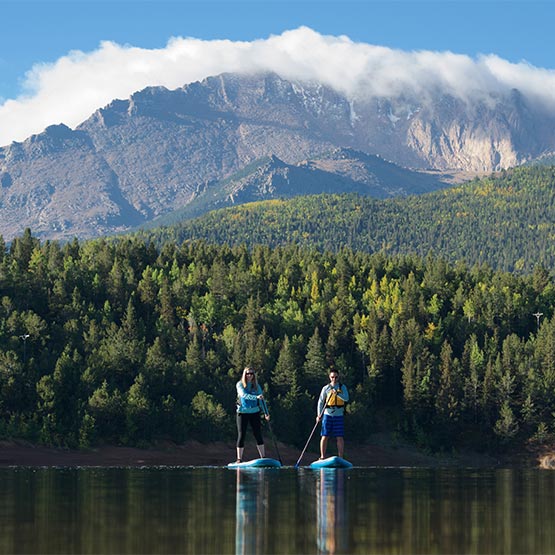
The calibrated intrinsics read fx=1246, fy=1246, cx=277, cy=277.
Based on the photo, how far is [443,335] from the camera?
6718 inches

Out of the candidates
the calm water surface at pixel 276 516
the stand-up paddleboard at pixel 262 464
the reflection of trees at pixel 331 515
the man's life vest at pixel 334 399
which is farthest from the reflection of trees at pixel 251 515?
the stand-up paddleboard at pixel 262 464

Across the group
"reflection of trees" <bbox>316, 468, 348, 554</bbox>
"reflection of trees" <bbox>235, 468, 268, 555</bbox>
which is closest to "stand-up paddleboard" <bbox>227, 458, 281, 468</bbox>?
"reflection of trees" <bbox>316, 468, 348, 554</bbox>

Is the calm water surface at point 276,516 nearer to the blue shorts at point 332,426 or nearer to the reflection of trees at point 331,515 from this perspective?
the reflection of trees at point 331,515

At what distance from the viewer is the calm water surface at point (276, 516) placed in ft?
88.6

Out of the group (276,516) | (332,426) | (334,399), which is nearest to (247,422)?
(332,426)

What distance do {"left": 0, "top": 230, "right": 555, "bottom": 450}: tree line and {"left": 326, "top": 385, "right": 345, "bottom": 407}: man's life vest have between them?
221ft

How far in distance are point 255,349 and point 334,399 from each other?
301 feet

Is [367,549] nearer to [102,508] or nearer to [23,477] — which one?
[102,508]

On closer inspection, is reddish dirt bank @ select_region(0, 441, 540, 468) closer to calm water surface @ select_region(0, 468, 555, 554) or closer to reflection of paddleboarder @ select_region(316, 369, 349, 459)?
reflection of paddleboarder @ select_region(316, 369, 349, 459)

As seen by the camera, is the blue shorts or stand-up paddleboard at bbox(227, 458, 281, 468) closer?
the blue shorts

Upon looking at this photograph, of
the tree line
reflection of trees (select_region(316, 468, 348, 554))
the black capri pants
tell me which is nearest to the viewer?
reflection of trees (select_region(316, 468, 348, 554))

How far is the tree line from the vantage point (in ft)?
403

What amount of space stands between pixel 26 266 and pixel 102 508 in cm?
14730

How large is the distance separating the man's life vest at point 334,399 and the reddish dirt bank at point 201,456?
4898cm
